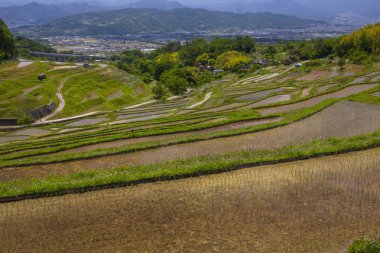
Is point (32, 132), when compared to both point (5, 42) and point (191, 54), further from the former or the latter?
point (191, 54)

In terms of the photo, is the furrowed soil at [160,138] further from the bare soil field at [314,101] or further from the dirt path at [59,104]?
Answer: the dirt path at [59,104]

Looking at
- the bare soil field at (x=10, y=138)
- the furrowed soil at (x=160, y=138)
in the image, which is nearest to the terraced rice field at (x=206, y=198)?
the furrowed soil at (x=160, y=138)

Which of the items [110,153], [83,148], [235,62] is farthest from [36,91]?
[235,62]

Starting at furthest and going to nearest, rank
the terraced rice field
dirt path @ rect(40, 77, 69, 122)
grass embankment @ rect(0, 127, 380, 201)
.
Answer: dirt path @ rect(40, 77, 69, 122) → grass embankment @ rect(0, 127, 380, 201) → the terraced rice field

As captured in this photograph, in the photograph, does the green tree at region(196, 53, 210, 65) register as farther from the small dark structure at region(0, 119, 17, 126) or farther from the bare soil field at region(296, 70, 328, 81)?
the small dark structure at region(0, 119, 17, 126)

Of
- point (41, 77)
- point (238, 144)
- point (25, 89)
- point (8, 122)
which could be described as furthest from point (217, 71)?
point (238, 144)

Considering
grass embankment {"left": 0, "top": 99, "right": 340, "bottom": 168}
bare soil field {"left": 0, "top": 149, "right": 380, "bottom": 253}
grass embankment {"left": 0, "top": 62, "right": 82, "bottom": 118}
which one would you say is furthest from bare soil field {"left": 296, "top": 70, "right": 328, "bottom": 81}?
bare soil field {"left": 0, "top": 149, "right": 380, "bottom": 253}
